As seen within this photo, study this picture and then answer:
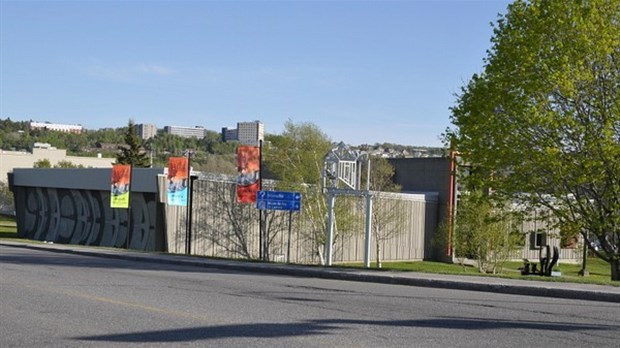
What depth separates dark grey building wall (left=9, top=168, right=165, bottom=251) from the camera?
5206 centimetres

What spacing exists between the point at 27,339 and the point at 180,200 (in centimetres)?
2925

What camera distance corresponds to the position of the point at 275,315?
550 inches

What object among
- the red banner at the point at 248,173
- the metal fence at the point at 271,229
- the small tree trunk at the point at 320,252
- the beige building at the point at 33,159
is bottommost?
the small tree trunk at the point at 320,252

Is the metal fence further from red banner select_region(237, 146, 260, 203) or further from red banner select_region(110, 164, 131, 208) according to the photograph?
red banner select_region(237, 146, 260, 203)

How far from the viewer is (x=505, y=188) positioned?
1189 inches

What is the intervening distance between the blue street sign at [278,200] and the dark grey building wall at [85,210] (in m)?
14.9

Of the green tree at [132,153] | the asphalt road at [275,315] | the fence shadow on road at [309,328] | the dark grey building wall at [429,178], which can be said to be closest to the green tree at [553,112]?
the asphalt road at [275,315]

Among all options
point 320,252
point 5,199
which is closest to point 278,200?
point 320,252

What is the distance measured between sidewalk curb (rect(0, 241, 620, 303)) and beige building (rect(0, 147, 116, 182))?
85.7 metres

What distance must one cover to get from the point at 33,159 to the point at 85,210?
7170cm

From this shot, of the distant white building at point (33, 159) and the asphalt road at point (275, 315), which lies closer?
the asphalt road at point (275, 315)

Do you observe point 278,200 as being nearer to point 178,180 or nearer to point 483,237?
point 178,180

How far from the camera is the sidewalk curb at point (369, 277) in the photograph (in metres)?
19.6

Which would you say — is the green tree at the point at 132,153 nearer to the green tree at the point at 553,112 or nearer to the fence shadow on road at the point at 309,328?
the green tree at the point at 553,112
